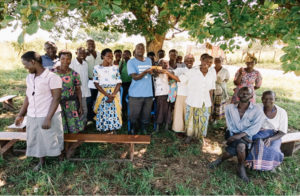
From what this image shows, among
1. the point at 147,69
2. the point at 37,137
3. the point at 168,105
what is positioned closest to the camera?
the point at 37,137

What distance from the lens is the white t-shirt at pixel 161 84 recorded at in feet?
14.4

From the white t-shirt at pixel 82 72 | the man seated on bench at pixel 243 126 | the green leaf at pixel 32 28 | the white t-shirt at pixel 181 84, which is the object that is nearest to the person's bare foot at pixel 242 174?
the man seated on bench at pixel 243 126

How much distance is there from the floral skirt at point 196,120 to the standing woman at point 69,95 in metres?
2.16

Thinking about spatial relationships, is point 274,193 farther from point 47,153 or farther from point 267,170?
point 47,153

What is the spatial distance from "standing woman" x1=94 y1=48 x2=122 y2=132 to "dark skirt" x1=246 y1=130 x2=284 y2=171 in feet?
8.33

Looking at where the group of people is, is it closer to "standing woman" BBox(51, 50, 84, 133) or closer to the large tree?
"standing woman" BBox(51, 50, 84, 133)

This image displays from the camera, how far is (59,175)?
3033 millimetres

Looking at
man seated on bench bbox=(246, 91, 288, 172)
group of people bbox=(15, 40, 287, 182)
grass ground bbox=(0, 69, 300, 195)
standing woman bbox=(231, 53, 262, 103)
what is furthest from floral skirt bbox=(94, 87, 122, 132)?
standing woman bbox=(231, 53, 262, 103)

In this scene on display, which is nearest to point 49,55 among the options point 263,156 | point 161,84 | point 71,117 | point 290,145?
point 71,117

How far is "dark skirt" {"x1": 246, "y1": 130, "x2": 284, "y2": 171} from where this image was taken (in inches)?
124

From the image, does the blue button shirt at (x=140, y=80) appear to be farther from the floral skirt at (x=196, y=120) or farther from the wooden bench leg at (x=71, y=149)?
the wooden bench leg at (x=71, y=149)

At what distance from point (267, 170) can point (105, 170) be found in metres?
2.70

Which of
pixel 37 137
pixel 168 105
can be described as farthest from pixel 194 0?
pixel 37 137

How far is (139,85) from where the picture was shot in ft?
13.3
